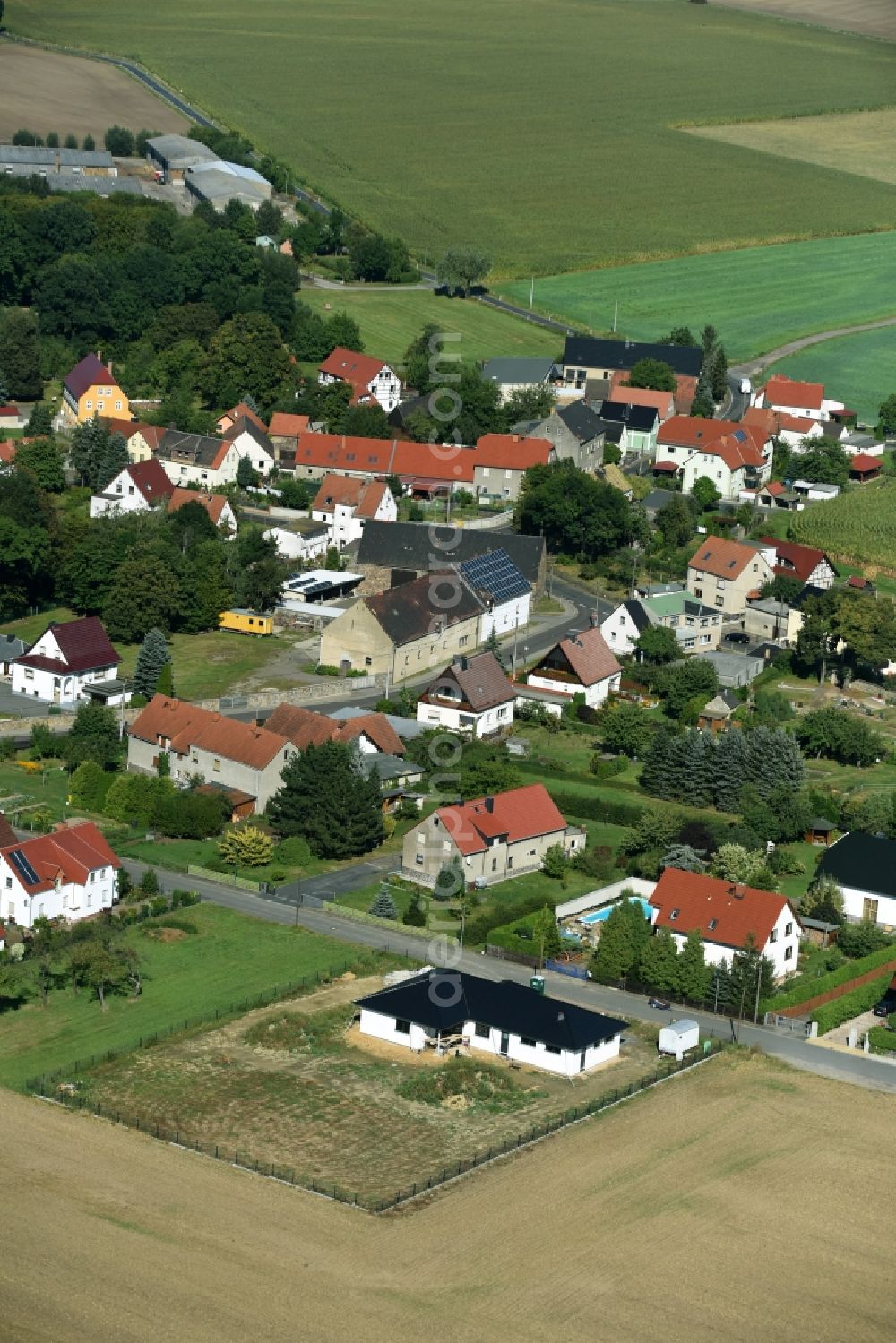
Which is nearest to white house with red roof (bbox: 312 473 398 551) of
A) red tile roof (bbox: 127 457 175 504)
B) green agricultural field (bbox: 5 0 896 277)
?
red tile roof (bbox: 127 457 175 504)

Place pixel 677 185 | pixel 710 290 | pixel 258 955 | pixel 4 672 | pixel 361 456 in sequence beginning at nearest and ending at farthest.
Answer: pixel 258 955, pixel 4 672, pixel 361 456, pixel 710 290, pixel 677 185

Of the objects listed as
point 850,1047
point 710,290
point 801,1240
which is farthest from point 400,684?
point 710,290

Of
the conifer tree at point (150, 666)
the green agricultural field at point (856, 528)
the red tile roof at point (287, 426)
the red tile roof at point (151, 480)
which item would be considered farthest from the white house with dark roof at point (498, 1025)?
the red tile roof at point (287, 426)

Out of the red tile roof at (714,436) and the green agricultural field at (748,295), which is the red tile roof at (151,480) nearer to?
the red tile roof at (714,436)

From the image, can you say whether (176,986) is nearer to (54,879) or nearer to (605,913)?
(54,879)

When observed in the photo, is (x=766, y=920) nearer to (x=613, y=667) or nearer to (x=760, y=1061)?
(x=760, y=1061)
